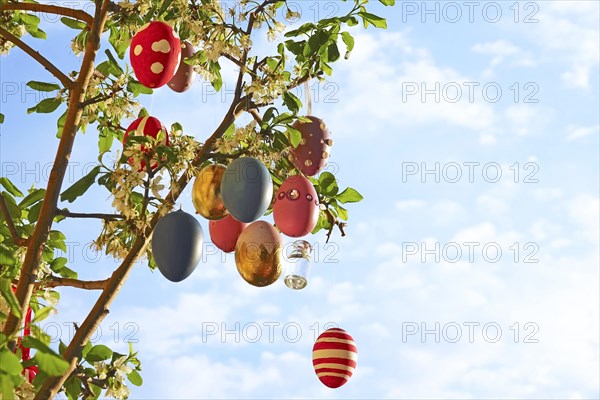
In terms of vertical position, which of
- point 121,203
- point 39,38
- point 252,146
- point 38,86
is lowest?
point 121,203

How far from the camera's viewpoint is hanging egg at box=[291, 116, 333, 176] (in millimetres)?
3674

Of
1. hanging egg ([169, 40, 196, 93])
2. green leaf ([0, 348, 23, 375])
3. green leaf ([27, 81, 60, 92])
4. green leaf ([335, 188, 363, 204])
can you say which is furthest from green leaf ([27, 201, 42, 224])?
green leaf ([0, 348, 23, 375])

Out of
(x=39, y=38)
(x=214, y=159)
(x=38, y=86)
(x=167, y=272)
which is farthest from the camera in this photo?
(x=39, y=38)

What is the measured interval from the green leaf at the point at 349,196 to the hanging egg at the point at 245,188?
0.54 meters

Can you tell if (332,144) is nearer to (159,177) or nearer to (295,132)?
(295,132)

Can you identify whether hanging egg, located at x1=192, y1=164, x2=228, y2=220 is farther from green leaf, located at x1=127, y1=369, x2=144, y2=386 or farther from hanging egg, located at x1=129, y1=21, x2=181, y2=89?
green leaf, located at x1=127, y1=369, x2=144, y2=386

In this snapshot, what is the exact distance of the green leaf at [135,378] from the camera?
149 inches

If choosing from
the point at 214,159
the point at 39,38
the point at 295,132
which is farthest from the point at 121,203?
the point at 39,38

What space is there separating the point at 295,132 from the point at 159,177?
0.54 meters

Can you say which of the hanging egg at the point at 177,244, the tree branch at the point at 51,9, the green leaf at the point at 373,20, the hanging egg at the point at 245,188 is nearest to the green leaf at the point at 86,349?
A: the hanging egg at the point at 177,244

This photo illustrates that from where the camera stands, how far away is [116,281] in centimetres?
372

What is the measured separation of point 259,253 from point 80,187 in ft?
2.52

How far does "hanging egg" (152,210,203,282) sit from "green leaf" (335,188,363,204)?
2.22 ft

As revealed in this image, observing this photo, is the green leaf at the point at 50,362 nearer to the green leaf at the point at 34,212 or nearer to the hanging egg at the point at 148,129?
the hanging egg at the point at 148,129
